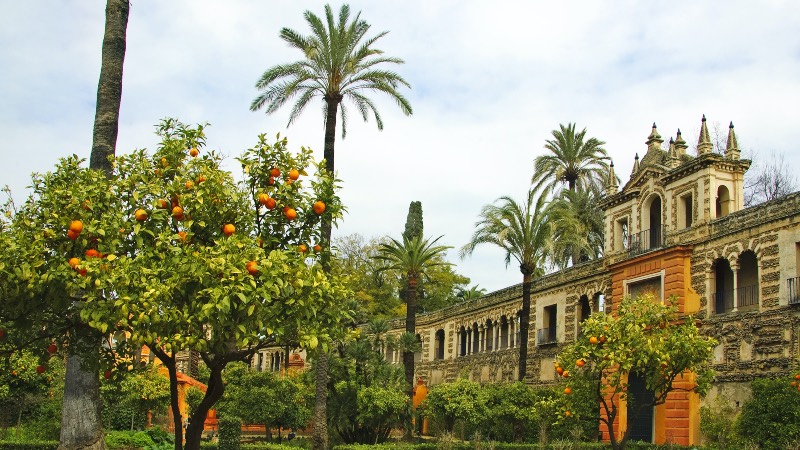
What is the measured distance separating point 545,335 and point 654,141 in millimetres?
10351

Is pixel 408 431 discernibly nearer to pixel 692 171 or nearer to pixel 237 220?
pixel 692 171

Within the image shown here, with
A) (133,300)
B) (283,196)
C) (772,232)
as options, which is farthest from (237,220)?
(772,232)

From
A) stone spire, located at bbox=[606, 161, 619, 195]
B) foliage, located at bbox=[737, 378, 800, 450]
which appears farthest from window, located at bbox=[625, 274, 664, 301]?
foliage, located at bbox=[737, 378, 800, 450]

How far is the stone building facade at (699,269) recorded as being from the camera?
23516 mm

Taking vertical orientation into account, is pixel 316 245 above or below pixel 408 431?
above

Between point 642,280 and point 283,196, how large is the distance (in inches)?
787

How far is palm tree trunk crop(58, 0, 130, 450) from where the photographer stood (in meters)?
13.0

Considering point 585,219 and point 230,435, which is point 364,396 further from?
point 585,219

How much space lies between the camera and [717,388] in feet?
82.7

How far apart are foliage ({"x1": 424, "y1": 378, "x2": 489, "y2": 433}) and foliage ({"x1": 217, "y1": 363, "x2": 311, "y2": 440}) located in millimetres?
5856

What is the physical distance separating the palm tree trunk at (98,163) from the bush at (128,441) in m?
14.4

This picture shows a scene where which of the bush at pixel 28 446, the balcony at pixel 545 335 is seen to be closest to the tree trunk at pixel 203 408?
the bush at pixel 28 446

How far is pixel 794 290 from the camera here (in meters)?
22.8

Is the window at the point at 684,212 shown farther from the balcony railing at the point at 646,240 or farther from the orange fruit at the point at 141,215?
the orange fruit at the point at 141,215
